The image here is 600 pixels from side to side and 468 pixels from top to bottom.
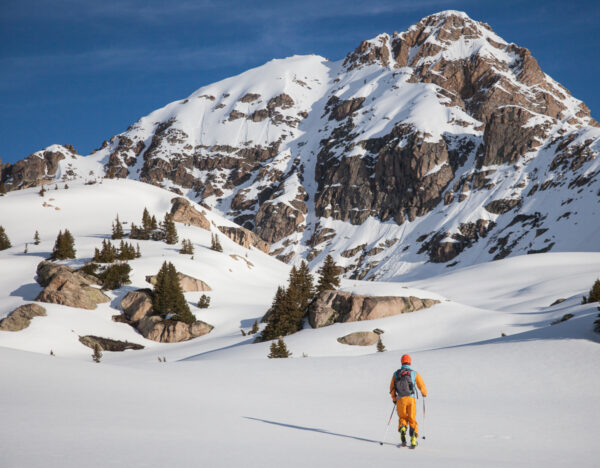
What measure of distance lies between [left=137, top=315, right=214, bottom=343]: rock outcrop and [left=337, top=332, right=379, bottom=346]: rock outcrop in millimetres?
19357

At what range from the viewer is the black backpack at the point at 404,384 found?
10.4m

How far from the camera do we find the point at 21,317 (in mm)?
41688

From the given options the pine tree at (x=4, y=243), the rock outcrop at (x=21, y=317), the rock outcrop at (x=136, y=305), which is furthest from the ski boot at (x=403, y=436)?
the pine tree at (x=4, y=243)

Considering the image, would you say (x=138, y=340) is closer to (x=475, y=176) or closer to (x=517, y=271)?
(x=517, y=271)

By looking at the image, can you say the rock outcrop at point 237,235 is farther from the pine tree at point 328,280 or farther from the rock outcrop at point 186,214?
the pine tree at point 328,280

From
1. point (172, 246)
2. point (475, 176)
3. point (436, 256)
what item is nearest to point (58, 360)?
point (172, 246)

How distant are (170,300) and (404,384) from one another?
4242cm

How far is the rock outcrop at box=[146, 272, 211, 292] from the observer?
5691 cm

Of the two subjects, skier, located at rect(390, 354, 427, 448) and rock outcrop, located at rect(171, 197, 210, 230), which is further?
rock outcrop, located at rect(171, 197, 210, 230)

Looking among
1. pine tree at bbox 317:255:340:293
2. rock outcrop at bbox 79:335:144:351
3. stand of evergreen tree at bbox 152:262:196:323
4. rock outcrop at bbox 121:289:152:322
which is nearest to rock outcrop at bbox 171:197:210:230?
rock outcrop at bbox 121:289:152:322

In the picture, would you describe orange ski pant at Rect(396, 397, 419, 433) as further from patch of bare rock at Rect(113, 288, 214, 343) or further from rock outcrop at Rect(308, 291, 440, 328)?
patch of bare rock at Rect(113, 288, 214, 343)

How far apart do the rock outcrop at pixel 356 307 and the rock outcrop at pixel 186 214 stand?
6476 cm

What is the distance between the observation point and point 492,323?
34.4 metres

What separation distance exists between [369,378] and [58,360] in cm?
1126
